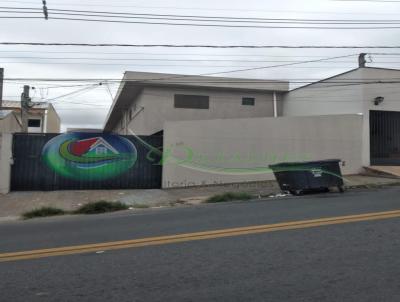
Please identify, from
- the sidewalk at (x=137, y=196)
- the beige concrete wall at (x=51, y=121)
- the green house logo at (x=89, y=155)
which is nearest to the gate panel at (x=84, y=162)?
the green house logo at (x=89, y=155)

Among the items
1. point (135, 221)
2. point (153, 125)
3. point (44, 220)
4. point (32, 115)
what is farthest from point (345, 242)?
point (32, 115)

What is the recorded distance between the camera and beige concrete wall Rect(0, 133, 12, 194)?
56.9ft

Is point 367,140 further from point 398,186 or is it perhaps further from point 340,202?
point 340,202

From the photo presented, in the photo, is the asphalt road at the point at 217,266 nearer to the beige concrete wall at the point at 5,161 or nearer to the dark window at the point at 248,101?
the beige concrete wall at the point at 5,161

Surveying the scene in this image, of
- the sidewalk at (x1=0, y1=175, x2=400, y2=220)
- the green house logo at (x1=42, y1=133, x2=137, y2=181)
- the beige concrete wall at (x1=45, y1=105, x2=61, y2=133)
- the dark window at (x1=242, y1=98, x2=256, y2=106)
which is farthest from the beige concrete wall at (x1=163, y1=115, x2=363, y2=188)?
the beige concrete wall at (x1=45, y1=105, x2=61, y2=133)

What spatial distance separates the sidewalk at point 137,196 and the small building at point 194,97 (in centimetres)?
649

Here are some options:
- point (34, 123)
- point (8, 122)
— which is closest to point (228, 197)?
point (8, 122)

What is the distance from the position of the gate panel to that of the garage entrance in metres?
9.22

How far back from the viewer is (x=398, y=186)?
17.0 meters

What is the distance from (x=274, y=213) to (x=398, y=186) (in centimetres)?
786

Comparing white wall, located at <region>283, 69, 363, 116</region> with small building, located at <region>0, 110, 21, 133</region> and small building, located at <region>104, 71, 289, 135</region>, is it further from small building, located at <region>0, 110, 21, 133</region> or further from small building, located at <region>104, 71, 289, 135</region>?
small building, located at <region>0, 110, 21, 133</region>

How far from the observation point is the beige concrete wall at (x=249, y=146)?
768 inches

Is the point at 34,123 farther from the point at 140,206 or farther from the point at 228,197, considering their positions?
the point at 228,197

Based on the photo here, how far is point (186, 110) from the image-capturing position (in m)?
25.1
